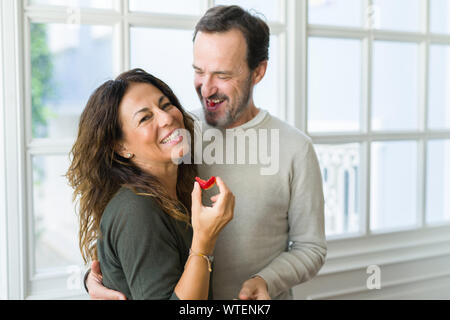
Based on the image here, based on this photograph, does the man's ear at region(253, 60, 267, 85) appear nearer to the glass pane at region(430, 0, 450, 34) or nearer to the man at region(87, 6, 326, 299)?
the man at region(87, 6, 326, 299)

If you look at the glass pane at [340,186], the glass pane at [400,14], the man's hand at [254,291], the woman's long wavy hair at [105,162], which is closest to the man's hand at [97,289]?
the woman's long wavy hair at [105,162]

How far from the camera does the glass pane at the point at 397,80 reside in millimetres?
2443

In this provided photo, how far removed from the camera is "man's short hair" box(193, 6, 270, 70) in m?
1.36

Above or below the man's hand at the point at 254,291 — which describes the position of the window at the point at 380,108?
above

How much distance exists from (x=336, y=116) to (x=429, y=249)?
873 millimetres

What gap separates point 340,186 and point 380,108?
625 millimetres

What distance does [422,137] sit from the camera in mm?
2354

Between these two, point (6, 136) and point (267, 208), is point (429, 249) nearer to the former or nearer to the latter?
point (267, 208)

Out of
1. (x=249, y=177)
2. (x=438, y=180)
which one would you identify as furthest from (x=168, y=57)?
(x=438, y=180)

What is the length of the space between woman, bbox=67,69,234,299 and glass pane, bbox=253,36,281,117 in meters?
0.83

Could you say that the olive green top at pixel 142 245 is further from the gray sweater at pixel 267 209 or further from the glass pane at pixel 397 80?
the glass pane at pixel 397 80

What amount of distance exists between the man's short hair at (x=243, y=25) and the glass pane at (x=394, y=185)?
1.28 m

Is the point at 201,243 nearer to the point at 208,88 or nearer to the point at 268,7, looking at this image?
the point at 208,88

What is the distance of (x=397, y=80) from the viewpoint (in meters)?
2.47
